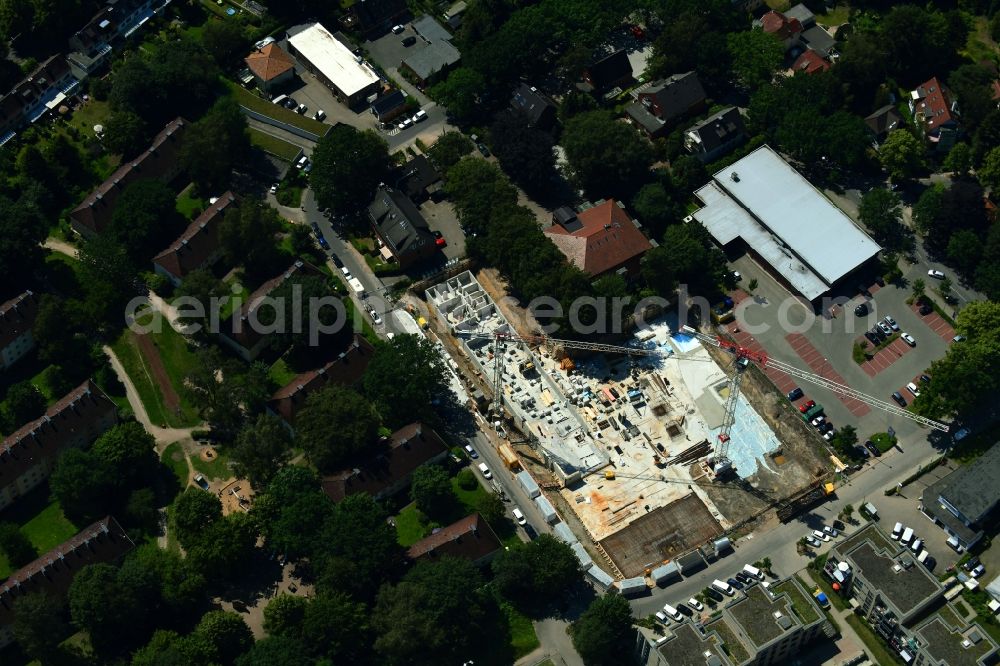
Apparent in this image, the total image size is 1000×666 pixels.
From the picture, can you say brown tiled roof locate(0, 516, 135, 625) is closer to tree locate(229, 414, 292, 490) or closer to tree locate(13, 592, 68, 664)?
tree locate(13, 592, 68, 664)

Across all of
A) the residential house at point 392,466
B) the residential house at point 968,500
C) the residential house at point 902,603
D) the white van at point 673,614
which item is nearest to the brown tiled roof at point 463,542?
the residential house at point 392,466

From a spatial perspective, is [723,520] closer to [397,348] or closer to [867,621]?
[867,621]

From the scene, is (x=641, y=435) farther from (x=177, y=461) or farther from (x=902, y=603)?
(x=177, y=461)

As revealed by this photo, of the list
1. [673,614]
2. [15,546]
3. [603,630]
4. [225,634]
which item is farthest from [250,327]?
[673,614]

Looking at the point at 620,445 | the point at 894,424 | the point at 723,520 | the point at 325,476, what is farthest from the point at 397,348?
the point at 894,424

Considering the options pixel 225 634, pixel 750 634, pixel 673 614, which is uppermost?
pixel 225 634

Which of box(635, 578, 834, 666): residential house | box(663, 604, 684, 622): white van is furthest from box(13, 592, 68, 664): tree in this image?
box(663, 604, 684, 622): white van
